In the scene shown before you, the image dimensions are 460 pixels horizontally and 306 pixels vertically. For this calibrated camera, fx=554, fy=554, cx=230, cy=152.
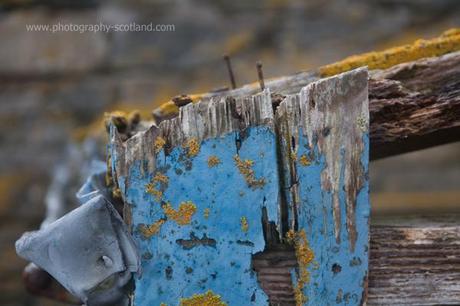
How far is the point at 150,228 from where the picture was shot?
114cm

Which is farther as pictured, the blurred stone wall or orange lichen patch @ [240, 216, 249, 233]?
the blurred stone wall

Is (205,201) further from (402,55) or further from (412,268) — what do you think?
(402,55)

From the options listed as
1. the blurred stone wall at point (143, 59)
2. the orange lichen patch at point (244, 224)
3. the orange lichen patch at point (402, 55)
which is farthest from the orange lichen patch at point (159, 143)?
the blurred stone wall at point (143, 59)

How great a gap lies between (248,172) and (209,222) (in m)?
0.13

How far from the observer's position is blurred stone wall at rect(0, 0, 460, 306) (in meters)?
4.73

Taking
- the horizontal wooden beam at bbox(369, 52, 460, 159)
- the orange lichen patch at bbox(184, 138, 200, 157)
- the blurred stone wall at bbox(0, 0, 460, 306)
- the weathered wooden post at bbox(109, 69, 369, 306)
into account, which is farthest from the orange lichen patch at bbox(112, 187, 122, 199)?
the blurred stone wall at bbox(0, 0, 460, 306)

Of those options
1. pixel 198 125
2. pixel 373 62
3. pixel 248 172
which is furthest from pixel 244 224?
pixel 373 62

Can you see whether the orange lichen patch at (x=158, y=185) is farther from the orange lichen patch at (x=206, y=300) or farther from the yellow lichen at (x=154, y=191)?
the orange lichen patch at (x=206, y=300)

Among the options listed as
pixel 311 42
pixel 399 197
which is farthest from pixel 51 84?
pixel 399 197

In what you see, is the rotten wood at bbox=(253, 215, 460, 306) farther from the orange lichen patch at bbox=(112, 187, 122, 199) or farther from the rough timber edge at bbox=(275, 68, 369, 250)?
the orange lichen patch at bbox=(112, 187, 122, 199)

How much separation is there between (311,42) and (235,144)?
3.82m

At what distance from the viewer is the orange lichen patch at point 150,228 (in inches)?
44.8

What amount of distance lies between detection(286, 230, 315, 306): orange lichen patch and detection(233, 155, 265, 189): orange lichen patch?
113mm

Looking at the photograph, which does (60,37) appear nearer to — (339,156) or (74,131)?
(74,131)
